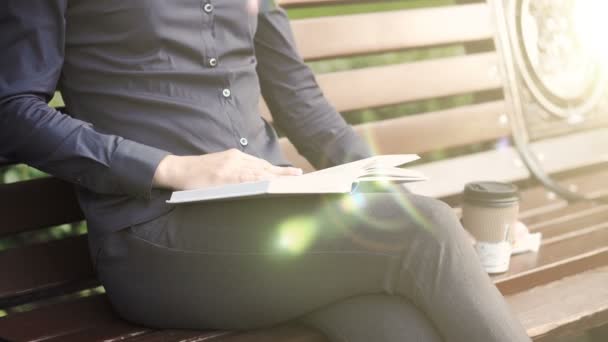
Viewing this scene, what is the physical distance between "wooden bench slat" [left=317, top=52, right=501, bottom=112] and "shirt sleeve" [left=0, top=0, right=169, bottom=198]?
115 cm

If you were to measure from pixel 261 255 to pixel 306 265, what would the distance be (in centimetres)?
9

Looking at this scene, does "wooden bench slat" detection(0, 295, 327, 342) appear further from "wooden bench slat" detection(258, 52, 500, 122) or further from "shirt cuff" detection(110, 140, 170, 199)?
"wooden bench slat" detection(258, 52, 500, 122)

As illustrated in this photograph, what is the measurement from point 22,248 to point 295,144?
2.58 ft

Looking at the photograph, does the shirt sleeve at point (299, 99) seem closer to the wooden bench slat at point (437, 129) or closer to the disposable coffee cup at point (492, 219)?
the disposable coffee cup at point (492, 219)

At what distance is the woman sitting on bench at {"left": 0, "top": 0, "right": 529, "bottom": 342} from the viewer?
5.82 ft

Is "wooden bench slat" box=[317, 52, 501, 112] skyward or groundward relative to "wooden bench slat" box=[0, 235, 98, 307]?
skyward

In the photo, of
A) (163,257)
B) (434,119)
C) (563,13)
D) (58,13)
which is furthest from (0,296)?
(563,13)

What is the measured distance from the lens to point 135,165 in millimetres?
1873

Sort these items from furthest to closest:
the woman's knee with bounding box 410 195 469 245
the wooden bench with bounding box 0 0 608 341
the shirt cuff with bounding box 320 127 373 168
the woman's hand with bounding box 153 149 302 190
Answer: the shirt cuff with bounding box 320 127 373 168 → the wooden bench with bounding box 0 0 608 341 → the woman's hand with bounding box 153 149 302 190 → the woman's knee with bounding box 410 195 469 245

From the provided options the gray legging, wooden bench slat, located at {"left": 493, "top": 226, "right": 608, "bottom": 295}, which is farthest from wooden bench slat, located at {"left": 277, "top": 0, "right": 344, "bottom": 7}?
the gray legging

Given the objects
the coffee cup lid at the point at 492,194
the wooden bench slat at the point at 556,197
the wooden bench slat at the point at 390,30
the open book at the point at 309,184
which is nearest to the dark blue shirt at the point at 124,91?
the open book at the point at 309,184

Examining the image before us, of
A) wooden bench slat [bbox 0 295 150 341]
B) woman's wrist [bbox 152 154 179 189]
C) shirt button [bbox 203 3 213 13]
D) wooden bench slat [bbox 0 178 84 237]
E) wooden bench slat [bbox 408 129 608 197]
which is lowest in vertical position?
wooden bench slat [bbox 408 129 608 197]

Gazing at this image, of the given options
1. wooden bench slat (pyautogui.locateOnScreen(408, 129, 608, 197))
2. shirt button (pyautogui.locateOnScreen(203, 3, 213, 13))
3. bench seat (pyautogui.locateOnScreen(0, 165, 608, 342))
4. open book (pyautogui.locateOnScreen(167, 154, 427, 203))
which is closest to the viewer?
open book (pyautogui.locateOnScreen(167, 154, 427, 203))

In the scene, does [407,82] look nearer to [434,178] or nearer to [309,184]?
[434,178]
